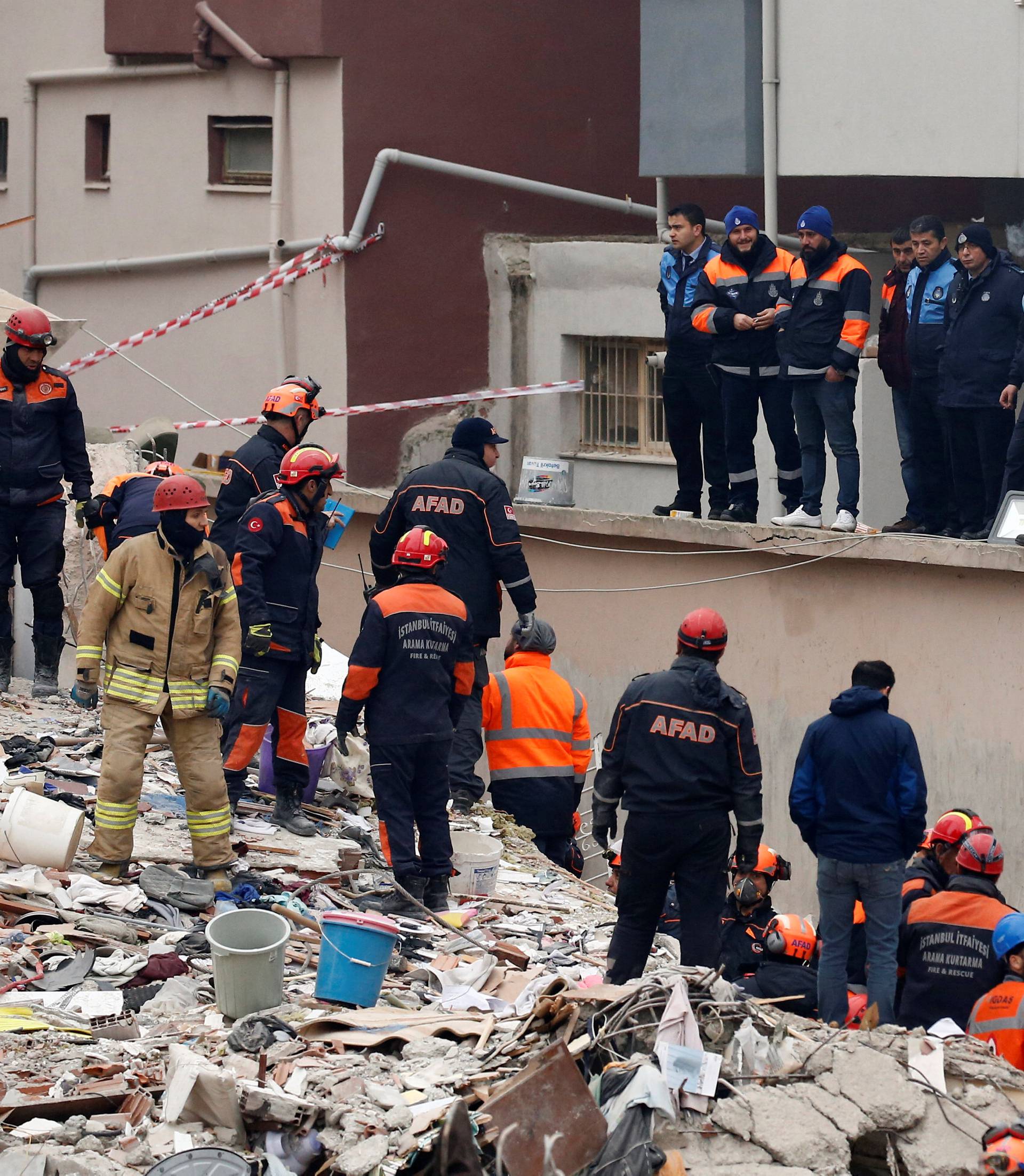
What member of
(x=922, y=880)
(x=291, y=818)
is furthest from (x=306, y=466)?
(x=922, y=880)

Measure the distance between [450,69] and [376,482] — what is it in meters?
3.83

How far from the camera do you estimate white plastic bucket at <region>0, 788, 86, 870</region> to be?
28.0 ft

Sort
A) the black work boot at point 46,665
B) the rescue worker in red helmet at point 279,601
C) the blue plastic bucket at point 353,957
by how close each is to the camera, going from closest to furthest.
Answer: the blue plastic bucket at point 353,957 → the rescue worker in red helmet at point 279,601 → the black work boot at point 46,665

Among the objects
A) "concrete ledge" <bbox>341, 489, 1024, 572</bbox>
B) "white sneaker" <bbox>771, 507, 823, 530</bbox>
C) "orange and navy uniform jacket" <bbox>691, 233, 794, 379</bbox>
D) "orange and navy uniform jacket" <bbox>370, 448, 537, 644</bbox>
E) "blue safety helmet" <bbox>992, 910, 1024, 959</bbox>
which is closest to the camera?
"blue safety helmet" <bbox>992, 910, 1024, 959</bbox>

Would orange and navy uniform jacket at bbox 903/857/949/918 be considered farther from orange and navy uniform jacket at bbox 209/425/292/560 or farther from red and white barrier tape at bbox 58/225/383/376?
red and white barrier tape at bbox 58/225/383/376

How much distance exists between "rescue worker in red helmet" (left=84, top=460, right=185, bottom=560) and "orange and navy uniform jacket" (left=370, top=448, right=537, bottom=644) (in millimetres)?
1335

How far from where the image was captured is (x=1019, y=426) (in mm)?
11164

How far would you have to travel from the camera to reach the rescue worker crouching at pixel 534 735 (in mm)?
10672

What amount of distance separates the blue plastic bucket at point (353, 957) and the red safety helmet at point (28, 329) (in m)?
4.67

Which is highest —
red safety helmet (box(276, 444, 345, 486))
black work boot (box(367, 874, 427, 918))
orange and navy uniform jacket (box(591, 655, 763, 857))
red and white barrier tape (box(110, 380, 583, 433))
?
red and white barrier tape (box(110, 380, 583, 433))

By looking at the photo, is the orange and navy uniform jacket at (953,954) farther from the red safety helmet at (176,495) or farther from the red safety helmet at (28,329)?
the red safety helmet at (28,329)

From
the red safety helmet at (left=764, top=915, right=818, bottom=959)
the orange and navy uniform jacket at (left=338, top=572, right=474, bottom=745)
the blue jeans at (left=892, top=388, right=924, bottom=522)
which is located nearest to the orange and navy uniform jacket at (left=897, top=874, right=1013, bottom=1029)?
the red safety helmet at (left=764, top=915, right=818, bottom=959)

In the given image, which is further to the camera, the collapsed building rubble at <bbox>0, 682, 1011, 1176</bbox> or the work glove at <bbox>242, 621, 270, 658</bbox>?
the work glove at <bbox>242, 621, 270, 658</bbox>

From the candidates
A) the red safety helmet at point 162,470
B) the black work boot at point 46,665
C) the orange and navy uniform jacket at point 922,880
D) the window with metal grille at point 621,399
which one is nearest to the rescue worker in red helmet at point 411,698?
the red safety helmet at point 162,470
